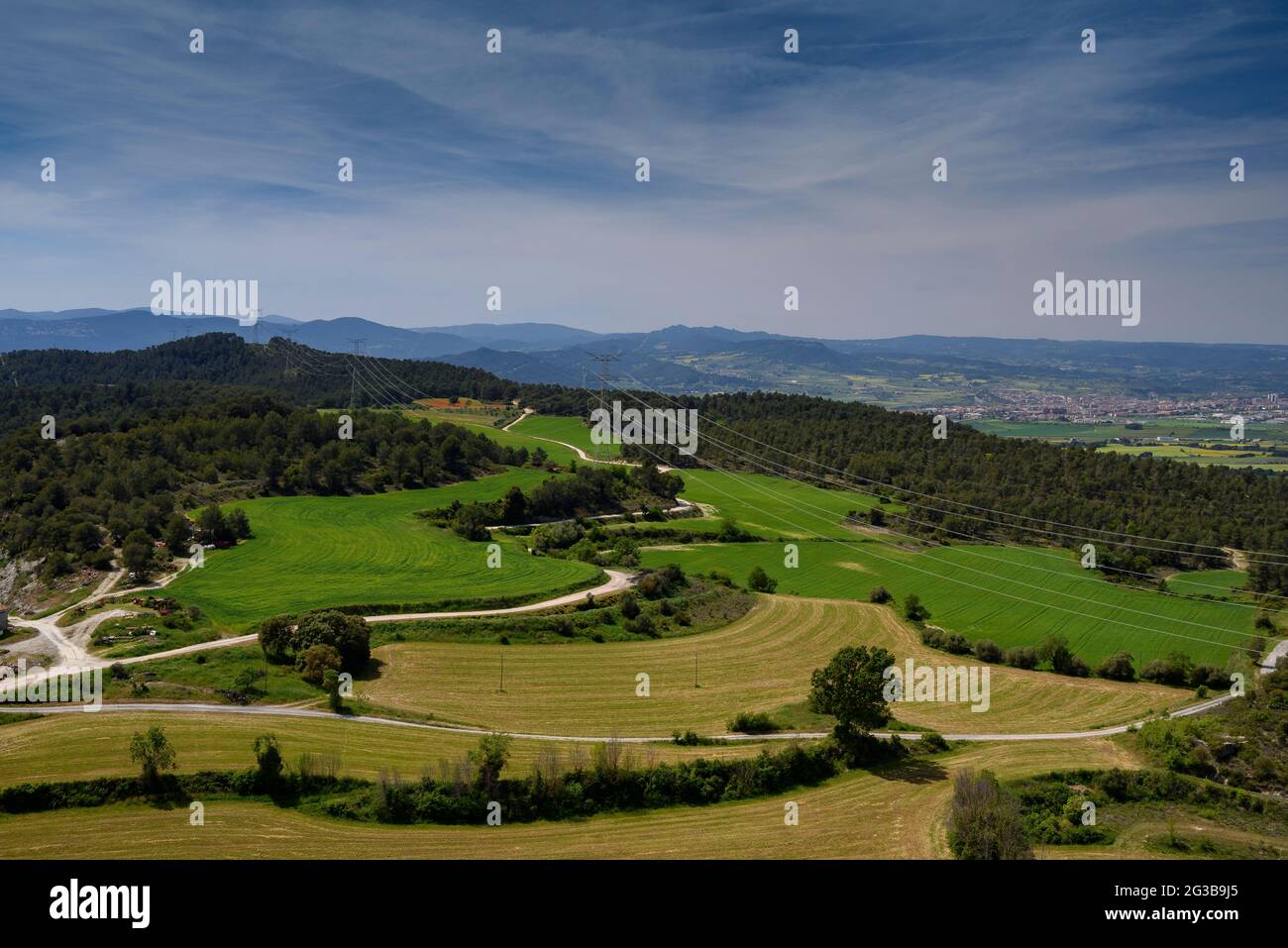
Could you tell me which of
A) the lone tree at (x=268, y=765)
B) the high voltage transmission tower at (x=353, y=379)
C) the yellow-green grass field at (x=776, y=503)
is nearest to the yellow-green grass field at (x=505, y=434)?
the high voltage transmission tower at (x=353, y=379)

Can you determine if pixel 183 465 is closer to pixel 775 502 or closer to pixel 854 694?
pixel 775 502

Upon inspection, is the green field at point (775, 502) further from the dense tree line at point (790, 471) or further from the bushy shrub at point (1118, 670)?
the bushy shrub at point (1118, 670)

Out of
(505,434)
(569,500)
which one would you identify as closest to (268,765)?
(569,500)

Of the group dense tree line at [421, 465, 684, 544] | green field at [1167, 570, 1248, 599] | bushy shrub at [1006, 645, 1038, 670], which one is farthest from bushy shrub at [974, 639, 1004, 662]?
dense tree line at [421, 465, 684, 544]

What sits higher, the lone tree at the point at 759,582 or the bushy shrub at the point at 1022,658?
the lone tree at the point at 759,582

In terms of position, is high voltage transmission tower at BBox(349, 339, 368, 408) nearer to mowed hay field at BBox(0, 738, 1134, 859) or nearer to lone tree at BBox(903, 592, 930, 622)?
lone tree at BBox(903, 592, 930, 622)

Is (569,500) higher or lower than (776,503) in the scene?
higher

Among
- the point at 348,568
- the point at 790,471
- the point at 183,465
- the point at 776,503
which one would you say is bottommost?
the point at 348,568
